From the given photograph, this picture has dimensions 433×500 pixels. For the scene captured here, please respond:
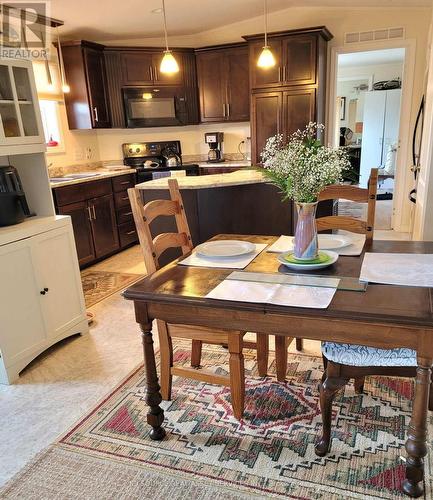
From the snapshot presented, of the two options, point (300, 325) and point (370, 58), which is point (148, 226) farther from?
point (370, 58)

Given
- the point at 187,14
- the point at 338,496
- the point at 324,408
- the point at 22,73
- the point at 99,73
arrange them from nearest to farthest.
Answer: the point at 338,496 < the point at 324,408 < the point at 22,73 < the point at 187,14 < the point at 99,73

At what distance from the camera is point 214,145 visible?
569 cm

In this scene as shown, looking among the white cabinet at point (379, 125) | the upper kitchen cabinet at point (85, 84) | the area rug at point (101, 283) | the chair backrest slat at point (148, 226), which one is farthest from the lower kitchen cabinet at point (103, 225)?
the white cabinet at point (379, 125)

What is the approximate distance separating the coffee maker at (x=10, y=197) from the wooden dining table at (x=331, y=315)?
4.42 ft

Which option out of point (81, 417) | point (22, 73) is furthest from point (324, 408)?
A: point (22, 73)

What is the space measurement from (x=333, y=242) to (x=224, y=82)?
3898 millimetres

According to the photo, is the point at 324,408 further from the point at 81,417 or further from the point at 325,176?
the point at 81,417

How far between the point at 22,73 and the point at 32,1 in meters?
1.45

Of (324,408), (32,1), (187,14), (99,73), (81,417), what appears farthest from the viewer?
(99,73)

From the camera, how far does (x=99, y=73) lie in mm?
4949

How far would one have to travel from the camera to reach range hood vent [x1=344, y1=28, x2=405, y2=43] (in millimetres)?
4648

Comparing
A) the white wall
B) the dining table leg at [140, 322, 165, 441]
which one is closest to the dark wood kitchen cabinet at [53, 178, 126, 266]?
the white wall

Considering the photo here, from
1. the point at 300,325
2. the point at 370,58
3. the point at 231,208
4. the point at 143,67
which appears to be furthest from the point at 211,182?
the point at 370,58

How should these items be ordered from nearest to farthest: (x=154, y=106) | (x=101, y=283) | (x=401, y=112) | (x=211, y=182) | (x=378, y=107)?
(x=211, y=182) < (x=101, y=283) < (x=401, y=112) < (x=154, y=106) < (x=378, y=107)
